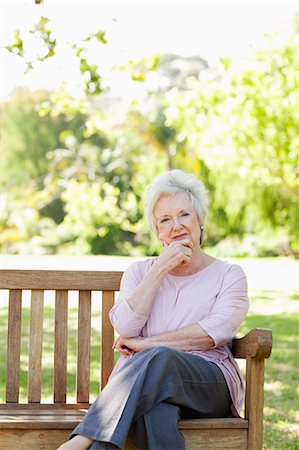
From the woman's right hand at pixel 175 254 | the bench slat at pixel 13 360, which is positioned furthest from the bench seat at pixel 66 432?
the woman's right hand at pixel 175 254

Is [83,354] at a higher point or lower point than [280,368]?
→ higher

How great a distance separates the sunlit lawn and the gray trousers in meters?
1.80

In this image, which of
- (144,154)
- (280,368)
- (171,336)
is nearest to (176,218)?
(171,336)

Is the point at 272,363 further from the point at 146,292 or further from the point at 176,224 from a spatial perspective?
the point at 146,292

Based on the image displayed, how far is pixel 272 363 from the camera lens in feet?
27.5

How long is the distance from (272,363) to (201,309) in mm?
4633

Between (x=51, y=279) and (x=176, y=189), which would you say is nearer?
(x=176, y=189)

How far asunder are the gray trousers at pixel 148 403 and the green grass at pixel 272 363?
1814 millimetres

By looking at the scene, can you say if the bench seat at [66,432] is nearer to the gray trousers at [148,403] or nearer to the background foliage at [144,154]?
the gray trousers at [148,403]

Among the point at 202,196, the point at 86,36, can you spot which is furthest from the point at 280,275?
the point at 202,196

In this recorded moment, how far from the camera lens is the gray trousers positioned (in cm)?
334

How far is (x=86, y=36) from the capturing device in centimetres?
688

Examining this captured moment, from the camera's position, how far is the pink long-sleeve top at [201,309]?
383cm

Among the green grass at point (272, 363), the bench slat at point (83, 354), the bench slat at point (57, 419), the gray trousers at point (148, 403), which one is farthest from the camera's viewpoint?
the green grass at point (272, 363)
